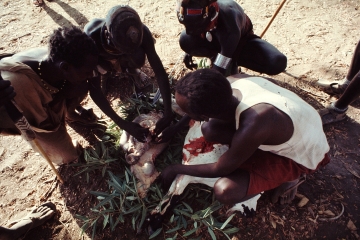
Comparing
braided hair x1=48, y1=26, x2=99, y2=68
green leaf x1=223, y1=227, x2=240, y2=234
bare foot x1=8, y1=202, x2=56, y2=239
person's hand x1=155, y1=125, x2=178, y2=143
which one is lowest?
bare foot x1=8, y1=202, x2=56, y2=239

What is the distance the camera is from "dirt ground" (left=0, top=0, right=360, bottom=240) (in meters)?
2.03

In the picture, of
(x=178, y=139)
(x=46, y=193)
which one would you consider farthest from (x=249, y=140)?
(x=46, y=193)

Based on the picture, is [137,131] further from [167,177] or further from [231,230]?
[231,230]

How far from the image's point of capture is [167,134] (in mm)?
2248

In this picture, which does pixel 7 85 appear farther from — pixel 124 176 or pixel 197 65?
pixel 197 65

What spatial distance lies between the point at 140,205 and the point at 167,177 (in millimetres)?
291

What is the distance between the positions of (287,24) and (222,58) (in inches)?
71.3

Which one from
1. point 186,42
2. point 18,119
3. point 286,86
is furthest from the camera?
point 286,86

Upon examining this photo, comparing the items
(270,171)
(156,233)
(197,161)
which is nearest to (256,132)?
(270,171)

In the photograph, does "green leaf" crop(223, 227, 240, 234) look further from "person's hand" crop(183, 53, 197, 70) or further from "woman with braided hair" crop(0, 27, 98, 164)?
"person's hand" crop(183, 53, 197, 70)

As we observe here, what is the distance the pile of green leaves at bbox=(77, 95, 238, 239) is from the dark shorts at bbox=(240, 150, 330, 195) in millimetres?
312

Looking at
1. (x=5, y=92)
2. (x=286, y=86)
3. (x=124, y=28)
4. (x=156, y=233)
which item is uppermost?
(x=124, y=28)

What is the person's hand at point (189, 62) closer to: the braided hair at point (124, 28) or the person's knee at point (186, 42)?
the person's knee at point (186, 42)

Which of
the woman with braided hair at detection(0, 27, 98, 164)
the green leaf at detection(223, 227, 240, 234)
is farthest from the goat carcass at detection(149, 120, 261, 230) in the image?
the woman with braided hair at detection(0, 27, 98, 164)
